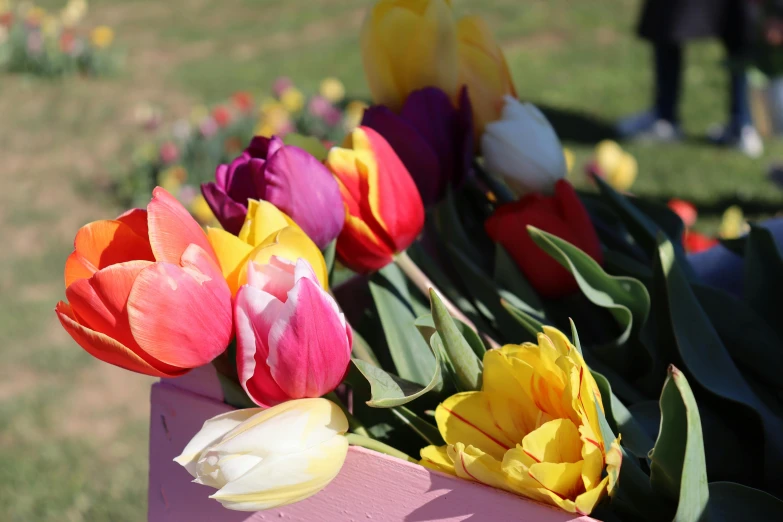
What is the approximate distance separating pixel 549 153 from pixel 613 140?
152 inches

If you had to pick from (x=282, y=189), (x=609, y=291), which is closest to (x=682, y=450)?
(x=609, y=291)

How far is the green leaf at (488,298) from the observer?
1.99ft

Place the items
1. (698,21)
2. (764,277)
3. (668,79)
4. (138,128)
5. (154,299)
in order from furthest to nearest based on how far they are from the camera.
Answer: (138,128) → (668,79) → (698,21) → (764,277) → (154,299)

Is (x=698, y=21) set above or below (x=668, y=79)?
above

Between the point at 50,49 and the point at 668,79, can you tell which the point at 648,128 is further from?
the point at 50,49

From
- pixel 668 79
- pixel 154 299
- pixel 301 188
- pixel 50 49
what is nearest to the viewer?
pixel 154 299

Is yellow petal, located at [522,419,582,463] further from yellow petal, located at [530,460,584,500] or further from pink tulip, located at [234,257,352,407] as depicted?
pink tulip, located at [234,257,352,407]

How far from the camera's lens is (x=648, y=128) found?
14.2 feet

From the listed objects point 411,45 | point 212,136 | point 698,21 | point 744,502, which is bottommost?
point 212,136

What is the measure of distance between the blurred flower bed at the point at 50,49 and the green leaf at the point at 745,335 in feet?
15.8

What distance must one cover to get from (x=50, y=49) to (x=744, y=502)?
5191mm

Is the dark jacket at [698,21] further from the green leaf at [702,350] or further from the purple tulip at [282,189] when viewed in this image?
the purple tulip at [282,189]

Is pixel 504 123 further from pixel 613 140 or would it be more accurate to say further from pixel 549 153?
pixel 613 140

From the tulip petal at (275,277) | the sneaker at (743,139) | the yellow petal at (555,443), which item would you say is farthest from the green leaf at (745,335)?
the sneaker at (743,139)
